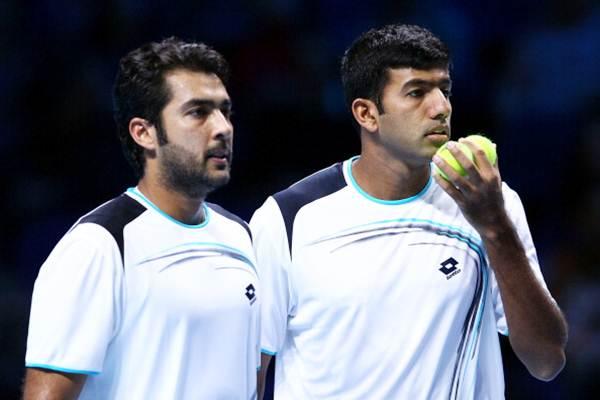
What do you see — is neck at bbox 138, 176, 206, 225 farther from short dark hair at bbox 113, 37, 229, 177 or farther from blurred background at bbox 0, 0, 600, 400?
blurred background at bbox 0, 0, 600, 400

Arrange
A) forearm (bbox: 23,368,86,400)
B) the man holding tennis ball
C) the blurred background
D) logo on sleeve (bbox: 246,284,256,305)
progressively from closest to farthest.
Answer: forearm (bbox: 23,368,86,400), logo on sleeve (bbox: 246,284,256,305), the man holding tennis ball, the blurred background

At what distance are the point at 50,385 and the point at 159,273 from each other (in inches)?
20.3

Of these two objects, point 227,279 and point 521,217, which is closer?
point 227,279

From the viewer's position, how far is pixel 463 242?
4.86 meters

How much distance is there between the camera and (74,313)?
4.10m

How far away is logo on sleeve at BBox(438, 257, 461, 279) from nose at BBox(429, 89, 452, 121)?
54 cm

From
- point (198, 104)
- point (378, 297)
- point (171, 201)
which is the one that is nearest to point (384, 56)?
point (198, 104)

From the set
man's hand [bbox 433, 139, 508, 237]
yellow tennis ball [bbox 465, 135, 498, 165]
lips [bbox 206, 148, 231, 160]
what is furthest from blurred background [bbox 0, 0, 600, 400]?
lips [bbox 206, 148, 231, 160]

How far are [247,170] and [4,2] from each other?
242cm

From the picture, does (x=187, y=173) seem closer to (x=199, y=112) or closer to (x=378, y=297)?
(x=199, y=112)

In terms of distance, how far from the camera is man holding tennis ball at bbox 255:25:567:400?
4703 millimetres

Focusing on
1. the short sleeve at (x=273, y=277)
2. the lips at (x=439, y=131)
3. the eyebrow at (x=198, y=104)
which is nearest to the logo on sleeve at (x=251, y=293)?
the short sleeve at (x=273, y=277)

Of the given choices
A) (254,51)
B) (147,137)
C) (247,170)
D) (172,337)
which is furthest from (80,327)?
(254,51)

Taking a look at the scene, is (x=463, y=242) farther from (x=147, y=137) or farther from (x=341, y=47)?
(x=341, y=47)
